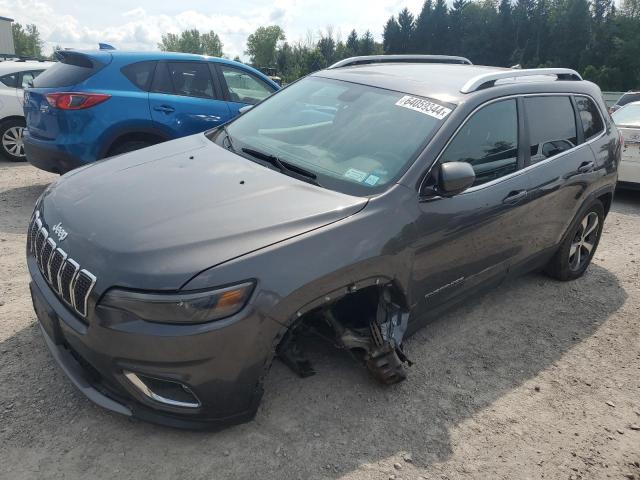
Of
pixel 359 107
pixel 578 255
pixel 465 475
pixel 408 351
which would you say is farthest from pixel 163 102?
pixel 465 475

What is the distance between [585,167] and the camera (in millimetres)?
4164

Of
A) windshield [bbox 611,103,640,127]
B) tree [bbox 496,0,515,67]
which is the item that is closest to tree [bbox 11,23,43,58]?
tree [bbox 496,0,515,67]

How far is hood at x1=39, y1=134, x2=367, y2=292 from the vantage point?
2.20 metres

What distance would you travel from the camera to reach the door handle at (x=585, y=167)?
411cm

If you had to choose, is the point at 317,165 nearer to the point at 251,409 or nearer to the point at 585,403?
the point at 251,409

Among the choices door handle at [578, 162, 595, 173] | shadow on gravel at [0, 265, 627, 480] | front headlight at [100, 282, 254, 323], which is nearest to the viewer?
front headlight at [100, 282, 254, 323]

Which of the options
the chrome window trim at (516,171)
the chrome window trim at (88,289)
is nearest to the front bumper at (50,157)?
the chrome window trim at (88,289)

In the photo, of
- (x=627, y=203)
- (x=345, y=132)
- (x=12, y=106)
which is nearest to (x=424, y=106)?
(x=345, y=132)

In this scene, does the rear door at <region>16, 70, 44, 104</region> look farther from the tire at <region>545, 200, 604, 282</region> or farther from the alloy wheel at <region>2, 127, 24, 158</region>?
the tire at <region>545, 200, 604, 282</region>

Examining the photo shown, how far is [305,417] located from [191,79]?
474 cm

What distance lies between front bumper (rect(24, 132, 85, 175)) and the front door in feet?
13.4

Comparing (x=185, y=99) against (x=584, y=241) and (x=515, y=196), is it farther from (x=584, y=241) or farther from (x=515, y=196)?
(x=584, y=241)

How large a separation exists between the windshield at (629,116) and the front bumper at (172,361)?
7.72 m

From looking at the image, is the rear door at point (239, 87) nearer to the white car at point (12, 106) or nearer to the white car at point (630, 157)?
the white car at point (12, 106)
